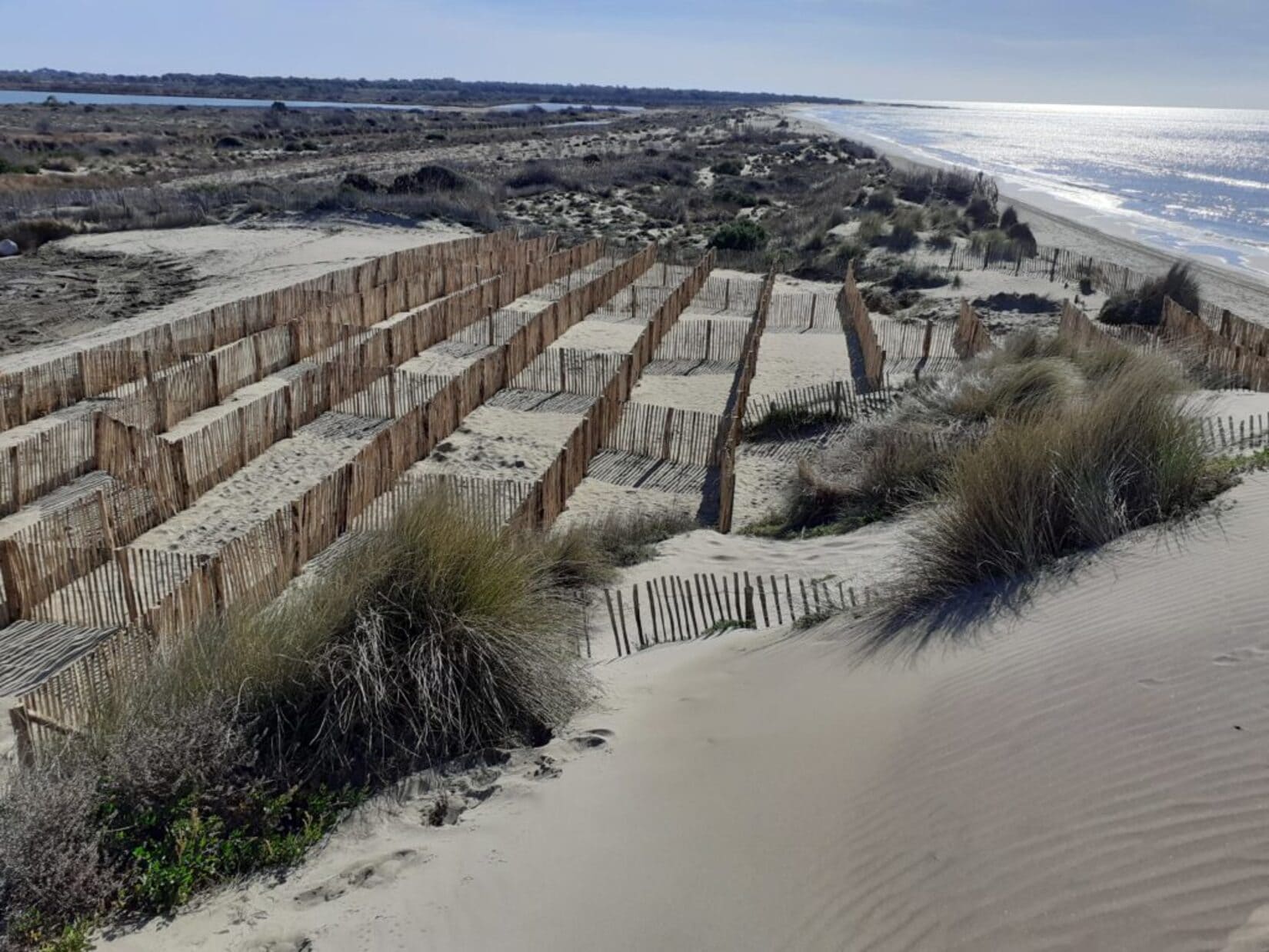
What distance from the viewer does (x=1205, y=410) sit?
397 inches

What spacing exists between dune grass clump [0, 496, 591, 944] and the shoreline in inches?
963

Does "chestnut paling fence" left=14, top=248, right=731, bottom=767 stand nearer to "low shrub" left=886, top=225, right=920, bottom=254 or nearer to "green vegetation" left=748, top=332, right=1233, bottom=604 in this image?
"green vegetation" left=748, top=332, right=1233, bottom=604

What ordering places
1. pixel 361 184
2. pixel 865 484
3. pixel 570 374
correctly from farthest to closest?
pixel 361 184
pixel 570 374
pixel 865 484

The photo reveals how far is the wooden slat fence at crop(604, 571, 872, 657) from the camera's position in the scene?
7043 mm

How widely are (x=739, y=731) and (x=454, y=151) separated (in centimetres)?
7372

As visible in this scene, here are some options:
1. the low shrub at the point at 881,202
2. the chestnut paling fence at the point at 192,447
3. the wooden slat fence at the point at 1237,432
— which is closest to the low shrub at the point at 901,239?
the low shrub at the point at 881,202

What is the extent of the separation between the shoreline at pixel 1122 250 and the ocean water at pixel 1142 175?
0.93 meters

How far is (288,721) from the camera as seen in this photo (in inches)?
196

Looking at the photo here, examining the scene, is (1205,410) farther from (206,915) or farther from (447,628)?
(206,915)

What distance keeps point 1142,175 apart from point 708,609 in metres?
87.9

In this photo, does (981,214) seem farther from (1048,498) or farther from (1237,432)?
(1048,498)

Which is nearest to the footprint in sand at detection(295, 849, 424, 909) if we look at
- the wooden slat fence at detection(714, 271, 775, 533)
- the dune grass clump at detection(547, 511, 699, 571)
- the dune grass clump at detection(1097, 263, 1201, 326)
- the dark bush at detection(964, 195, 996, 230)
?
the dune grass clump at detection(547, 511, 699, 571)

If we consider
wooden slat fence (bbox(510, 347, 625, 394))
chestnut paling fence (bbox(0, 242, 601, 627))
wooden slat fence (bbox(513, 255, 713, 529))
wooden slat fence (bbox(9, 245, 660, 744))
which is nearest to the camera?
wooden slat fence (bbox(9, 245, 660, 744))

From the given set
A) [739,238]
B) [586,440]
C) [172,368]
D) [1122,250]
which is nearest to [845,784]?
[586,440]
